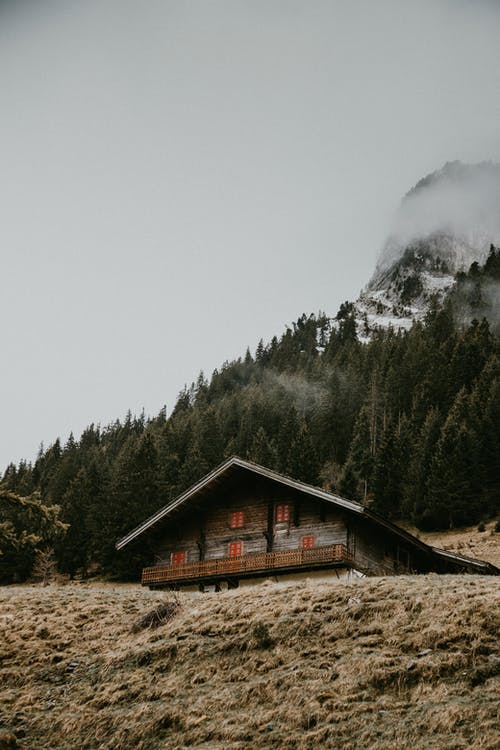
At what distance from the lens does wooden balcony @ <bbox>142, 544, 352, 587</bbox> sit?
120ft

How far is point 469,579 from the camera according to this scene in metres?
26.0

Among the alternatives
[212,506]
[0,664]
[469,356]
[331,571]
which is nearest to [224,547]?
[212,506]

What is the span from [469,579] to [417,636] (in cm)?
663

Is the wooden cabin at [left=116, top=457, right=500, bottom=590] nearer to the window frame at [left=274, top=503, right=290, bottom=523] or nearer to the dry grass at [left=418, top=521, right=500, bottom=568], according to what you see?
the window frame at [left=274, top=503, right=290, bottom=523]

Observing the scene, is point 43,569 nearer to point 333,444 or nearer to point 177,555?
point 177,555

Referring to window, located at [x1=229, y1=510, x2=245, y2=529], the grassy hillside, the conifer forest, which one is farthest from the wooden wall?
the grassy hillside

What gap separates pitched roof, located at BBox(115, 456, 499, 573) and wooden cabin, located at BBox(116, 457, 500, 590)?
50 millimetres

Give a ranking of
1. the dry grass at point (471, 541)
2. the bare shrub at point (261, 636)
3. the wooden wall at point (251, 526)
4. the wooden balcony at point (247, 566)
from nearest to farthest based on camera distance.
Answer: the bare shrub at point (261, 636), the wooden balcony at point (247, 566), the wooden wall at point (251, 526), the dry grass at point (471, 541)

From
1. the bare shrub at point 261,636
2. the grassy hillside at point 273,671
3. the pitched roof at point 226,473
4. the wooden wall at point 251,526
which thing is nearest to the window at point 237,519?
the wooden wall at point 251,526

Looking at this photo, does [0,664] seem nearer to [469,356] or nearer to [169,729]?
[169,729]

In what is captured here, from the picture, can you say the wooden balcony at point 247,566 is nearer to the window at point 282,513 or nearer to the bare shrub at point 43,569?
the window at point 282,513

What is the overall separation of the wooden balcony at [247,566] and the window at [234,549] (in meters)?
0.73

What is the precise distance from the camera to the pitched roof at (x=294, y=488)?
36688mm

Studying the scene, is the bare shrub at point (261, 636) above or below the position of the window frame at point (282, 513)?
below
